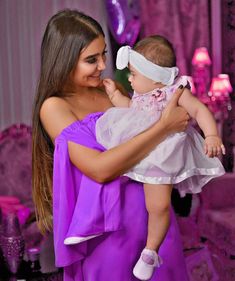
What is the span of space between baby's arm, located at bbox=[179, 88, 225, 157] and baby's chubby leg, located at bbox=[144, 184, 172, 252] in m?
0.14

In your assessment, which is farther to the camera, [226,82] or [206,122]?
[226,82]

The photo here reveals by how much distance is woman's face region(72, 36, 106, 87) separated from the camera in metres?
1.30

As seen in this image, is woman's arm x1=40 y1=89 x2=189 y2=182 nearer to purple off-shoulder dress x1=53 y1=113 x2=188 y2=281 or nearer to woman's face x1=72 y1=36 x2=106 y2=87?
purple off-shoulder dress x1=53 y1=113 x2=188 y2=281

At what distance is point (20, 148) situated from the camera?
395 centimetres

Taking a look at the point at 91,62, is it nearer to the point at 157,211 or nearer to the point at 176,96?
the point at 176,96

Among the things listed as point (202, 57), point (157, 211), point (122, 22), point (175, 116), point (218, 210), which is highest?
point (122, 22)

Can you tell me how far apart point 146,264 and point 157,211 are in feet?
0.41

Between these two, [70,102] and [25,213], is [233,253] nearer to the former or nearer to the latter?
[25,213]

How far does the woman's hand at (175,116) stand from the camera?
122 centimetres

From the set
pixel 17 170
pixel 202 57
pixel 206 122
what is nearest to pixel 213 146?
pixel 206 122

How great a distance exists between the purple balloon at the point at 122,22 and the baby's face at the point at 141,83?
10.5 ft

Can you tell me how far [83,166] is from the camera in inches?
50.2

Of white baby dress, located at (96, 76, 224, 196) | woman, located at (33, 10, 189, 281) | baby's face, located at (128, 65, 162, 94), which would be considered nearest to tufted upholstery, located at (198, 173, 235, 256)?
woman, located at (33, 10, 189, 281)

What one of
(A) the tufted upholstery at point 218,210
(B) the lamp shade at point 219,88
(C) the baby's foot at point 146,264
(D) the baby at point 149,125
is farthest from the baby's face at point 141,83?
(B) the lamp shade at point 219,88
